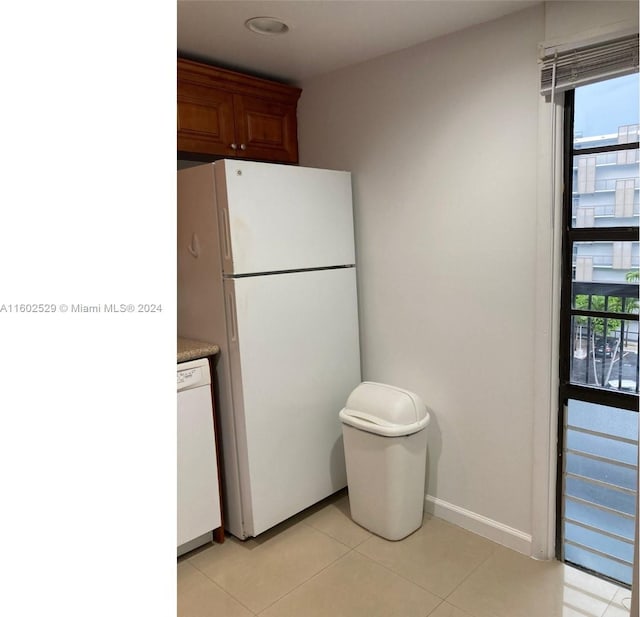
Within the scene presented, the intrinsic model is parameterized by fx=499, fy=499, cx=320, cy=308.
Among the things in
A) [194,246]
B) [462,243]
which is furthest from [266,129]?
[462,243]

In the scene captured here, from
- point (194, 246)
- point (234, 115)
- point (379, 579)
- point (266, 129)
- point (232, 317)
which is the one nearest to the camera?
point (379, 579)

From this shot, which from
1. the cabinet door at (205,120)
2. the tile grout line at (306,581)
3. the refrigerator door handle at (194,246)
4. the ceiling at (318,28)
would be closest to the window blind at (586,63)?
the ceiling at (318,28)

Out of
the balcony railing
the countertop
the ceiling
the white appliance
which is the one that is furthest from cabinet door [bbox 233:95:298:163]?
the balcony railing

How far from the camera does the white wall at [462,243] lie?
6.51 ft

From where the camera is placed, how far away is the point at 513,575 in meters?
2.02

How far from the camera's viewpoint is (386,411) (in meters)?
2.22

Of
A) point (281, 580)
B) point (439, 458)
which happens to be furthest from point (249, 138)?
point (281, 580)

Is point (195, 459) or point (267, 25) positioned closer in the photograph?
point (267, 25)

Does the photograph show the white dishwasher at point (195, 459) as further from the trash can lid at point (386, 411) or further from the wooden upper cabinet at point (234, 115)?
the wooden upper cabinet at point (234, 115)

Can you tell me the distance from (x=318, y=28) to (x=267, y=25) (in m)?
0.21

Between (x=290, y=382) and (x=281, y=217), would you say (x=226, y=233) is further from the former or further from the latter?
(x=290, y=382)

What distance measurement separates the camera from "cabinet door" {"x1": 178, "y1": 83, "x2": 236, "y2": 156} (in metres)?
2.29
